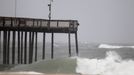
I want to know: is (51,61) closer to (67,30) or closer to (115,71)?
(67,30)

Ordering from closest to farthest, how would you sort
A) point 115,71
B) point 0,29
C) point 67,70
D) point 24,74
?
point 24,74 → point 115,71 → point 67,70 → point 0,29

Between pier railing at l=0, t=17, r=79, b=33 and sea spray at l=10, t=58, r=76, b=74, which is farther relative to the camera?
pier railing at l=0, t=17, r=79, b=33

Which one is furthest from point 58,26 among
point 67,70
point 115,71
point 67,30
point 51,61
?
point 115,71

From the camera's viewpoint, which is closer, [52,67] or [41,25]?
[52,67]

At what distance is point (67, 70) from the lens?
34.1m

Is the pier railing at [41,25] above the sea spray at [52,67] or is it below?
above

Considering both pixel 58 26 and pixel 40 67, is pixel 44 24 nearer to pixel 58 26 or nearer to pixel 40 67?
pixel 58 26

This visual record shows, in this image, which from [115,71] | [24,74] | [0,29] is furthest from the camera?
[0,29]

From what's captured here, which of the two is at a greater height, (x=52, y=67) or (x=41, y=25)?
(x=41, y=25)

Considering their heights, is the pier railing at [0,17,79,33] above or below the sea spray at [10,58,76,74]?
above

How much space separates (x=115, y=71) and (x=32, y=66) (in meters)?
7.99

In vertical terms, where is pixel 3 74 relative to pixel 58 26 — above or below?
below

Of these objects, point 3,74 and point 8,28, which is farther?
point 8,28

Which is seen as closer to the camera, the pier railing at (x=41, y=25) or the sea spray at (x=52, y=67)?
the sea spray at (x=52, y=67)
